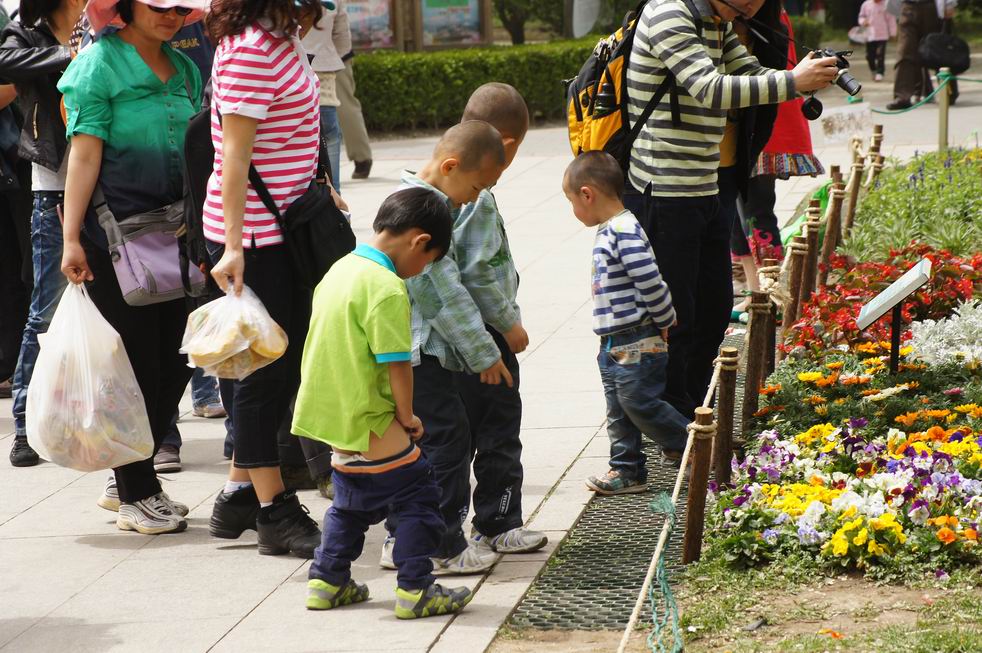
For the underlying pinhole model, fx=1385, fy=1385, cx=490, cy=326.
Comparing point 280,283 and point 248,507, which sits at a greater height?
point 280,283

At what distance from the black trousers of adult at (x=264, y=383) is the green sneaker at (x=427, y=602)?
2.69 ft

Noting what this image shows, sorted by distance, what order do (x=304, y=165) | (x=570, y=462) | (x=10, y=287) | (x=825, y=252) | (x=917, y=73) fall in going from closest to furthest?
(x=304, y=165) < (x=570, y=462) < (x=10, y=287) < (x=825, y=252) < (x=917, y=73)

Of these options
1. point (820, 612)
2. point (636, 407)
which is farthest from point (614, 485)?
point (820, 612)

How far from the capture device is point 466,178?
4207 mm

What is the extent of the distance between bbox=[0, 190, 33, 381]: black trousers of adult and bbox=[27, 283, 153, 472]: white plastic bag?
2.00 meters

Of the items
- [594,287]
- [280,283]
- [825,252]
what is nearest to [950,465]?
[594,287]

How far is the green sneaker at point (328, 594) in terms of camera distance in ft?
13.3

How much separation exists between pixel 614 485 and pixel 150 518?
65.3 inches

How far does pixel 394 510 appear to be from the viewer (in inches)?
159

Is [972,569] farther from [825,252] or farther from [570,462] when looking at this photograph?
[825,252]

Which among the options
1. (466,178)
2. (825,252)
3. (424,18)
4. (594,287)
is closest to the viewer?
(466,178)

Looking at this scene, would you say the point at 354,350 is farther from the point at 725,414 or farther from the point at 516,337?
the point at 725,414

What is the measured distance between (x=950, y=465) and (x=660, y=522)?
0.98 m

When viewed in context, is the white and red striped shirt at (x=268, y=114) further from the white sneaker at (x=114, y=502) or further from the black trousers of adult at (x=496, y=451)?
the white sneaker at (x=114, y=502)
